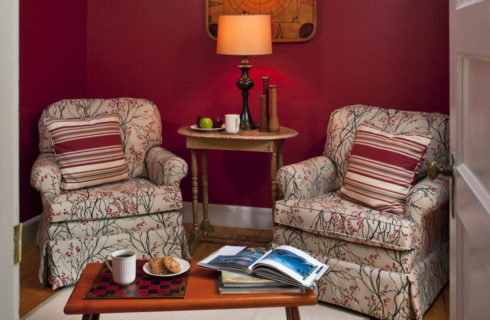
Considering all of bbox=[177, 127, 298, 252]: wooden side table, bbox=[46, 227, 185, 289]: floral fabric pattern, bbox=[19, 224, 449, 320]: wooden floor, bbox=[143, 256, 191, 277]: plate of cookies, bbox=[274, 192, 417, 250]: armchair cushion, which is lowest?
bbox=[19, 224, 449, 320]: wooden floor

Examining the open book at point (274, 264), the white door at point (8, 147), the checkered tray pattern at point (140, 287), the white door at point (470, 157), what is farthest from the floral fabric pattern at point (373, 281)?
the white door at point (8, 147)

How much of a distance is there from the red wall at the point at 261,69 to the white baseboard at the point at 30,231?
6 cm

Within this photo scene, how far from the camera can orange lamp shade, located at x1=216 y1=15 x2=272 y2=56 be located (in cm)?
328

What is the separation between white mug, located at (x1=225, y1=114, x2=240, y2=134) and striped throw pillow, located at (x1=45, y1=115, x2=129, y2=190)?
2.12 feet

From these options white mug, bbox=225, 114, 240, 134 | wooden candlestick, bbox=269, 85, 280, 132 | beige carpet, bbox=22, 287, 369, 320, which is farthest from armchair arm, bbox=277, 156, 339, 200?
beige carpet, bbox=22, 287, 369, 320

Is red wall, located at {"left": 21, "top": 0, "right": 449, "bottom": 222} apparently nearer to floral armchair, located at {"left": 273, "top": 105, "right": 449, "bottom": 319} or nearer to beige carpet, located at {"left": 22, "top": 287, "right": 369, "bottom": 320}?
floral armchair, located at {"left": 273, "top": 105, "right": 449, "bottom": 319}

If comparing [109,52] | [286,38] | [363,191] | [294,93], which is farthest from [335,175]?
[109,52]

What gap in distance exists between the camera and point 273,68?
3.78 m

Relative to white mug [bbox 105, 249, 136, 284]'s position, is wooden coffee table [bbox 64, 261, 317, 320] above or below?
Answer: below

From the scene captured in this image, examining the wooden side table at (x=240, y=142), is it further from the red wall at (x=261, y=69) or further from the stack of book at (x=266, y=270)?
the stack of book at (x=266, y=270)

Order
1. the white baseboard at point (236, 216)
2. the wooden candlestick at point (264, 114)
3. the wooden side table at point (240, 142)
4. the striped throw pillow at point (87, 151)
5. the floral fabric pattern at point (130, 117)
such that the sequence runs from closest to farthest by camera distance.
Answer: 1. the striped throw pillow at point (87, 151)
2. the wooden side table at point (240, 142)
3. the wooden candlestick at point (264, 114)
4. the floral fabric pattern at point (130, 117)
5. the white baseboard at point (236, 216)

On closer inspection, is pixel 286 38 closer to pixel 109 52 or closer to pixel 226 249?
pixel 109 52

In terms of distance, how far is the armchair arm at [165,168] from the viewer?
3.21m

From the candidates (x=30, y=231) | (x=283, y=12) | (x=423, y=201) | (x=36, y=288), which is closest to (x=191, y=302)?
(x=423, y=201)
